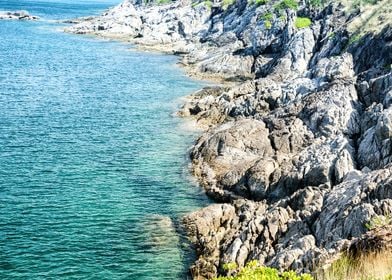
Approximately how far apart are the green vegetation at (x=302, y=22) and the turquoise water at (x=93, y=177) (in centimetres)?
2700

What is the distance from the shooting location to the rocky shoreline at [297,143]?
34031mm

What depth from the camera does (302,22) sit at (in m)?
109

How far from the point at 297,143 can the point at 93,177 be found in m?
22.2

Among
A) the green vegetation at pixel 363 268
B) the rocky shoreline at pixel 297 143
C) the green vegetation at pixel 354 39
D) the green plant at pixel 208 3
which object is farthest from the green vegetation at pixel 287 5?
the green vegetation at pixel 363 268

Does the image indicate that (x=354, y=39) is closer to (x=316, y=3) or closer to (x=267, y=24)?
(x=316, y=3)

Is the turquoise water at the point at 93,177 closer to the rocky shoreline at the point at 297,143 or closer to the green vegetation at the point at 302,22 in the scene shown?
the rocky shoreline at the point at 297,143

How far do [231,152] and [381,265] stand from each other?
37.6m

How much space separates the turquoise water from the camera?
36.8 meters

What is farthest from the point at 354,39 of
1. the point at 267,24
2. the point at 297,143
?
the point at 297,143

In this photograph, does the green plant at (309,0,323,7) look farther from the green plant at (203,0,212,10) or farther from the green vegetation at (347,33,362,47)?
the green plant at (203,0,212,10)

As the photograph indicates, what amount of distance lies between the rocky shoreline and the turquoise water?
3255 millimetres

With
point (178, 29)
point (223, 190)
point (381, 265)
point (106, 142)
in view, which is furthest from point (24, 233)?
point (178, 29)

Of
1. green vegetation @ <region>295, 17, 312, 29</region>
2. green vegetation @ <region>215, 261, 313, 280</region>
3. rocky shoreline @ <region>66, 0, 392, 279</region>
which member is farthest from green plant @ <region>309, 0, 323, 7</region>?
green vegetation @ <region>215, 261, 313, 280</region>

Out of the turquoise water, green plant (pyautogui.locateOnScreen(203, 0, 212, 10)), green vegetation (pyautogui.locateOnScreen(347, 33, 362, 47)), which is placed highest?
green plant (pyautogui.locateOnScreen(203, 0, 212, 10))
